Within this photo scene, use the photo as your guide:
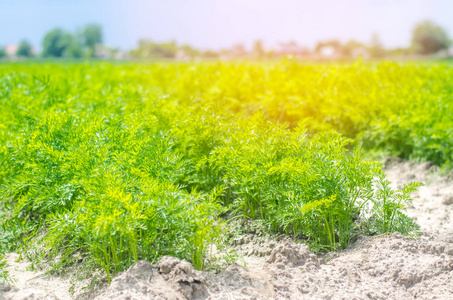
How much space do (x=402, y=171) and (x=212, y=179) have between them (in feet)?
12.7

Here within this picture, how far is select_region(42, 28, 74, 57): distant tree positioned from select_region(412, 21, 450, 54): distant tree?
262ft

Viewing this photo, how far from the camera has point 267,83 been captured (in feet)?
29.7

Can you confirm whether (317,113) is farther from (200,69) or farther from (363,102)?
(200,69)

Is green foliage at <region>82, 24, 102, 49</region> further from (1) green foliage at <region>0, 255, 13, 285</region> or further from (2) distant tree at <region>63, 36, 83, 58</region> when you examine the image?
(1) green foliage at <region>0, 255, 13, 285</region>

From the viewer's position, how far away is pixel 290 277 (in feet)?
12.2

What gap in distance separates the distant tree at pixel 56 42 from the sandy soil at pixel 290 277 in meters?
110

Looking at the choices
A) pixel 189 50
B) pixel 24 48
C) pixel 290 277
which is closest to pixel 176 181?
pixel 290 277

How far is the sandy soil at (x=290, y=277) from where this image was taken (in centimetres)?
339

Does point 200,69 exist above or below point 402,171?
above

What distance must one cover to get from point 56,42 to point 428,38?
86.6 metres

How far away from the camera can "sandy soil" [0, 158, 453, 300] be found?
3.39 metres

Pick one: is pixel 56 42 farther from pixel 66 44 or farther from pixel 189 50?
pixel 189 50

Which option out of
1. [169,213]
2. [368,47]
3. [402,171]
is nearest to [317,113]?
[402,171]

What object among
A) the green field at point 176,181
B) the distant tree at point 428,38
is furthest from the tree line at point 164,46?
the green field at point 176,181
